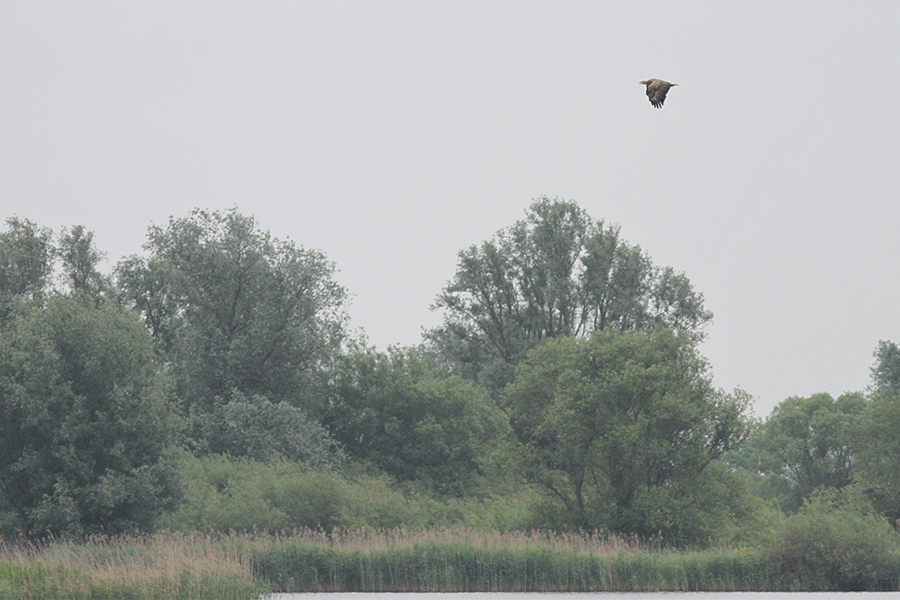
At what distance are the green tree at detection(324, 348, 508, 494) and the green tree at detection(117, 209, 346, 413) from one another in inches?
81.1

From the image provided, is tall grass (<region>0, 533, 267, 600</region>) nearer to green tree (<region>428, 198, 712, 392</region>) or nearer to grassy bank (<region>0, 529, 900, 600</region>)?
grassy bank (<region>0, 529, 900, 600</region>)

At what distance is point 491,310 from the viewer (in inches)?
2586

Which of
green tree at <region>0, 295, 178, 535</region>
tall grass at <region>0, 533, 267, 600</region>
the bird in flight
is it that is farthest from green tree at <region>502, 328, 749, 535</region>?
the bird in flight

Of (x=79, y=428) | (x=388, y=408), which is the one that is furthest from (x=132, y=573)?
(x=388, y=408)

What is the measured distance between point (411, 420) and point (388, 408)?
1.52 metres

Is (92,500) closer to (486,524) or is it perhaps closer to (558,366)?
(486,524)

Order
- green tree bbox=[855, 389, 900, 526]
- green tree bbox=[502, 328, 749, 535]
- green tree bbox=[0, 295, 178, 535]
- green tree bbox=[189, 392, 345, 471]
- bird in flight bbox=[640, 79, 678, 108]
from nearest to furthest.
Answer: bird in flight bbox=[640, 79, 678, 108] < green tree bbox=[0, 295, 178, 535] < green tree bbox=[502, 328, 749, 535] < green tree bbox=[855, 389, 900, 526] < green tree bbox=[189, 392, 345, 471]

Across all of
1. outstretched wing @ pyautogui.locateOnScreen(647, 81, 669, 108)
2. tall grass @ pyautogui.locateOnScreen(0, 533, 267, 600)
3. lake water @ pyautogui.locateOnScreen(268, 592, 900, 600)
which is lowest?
lake water @ pyautogui.locateOnScreen(268, 592, 900, 600)

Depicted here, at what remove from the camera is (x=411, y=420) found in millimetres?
53125

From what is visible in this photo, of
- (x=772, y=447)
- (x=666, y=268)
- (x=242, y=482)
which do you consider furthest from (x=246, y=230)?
(x=772, y=447)

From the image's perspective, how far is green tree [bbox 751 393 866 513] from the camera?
69.9 m

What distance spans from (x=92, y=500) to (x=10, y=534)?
2748 mm

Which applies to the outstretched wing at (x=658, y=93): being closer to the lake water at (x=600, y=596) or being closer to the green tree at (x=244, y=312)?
the lake water at (x=600, y=596)

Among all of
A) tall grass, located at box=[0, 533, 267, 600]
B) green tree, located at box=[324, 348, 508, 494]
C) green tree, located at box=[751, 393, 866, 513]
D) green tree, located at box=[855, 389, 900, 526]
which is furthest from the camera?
green tree, located at box=[751, 393, 866, 513]
